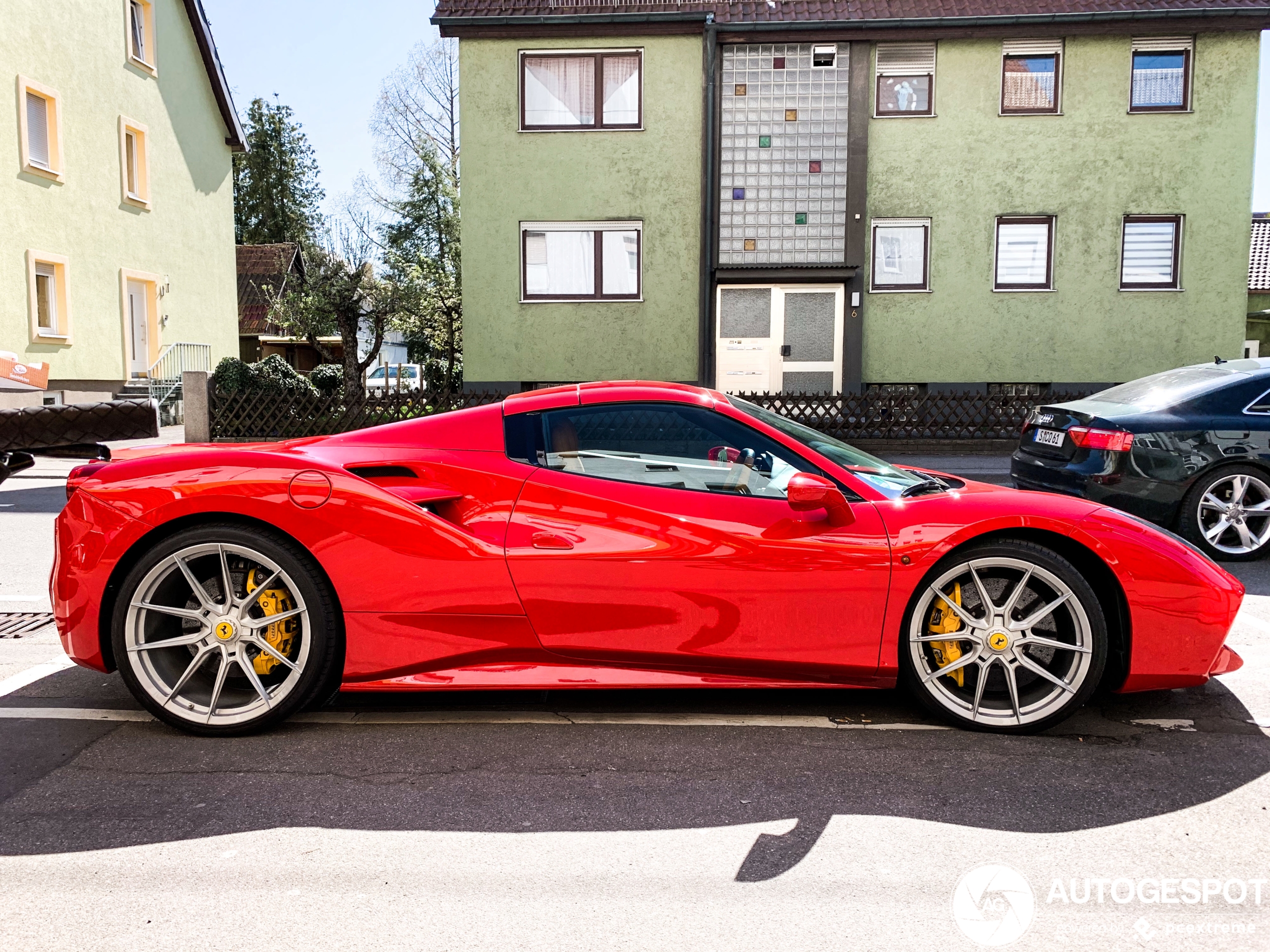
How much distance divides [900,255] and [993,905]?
57.4 feet

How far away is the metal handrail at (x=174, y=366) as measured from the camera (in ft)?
77.6

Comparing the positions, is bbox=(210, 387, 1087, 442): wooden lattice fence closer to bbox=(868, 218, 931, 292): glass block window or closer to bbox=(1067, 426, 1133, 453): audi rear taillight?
bbox=(868, 218, 931, 292): glass block window

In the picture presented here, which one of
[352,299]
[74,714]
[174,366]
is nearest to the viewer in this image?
[74,714]

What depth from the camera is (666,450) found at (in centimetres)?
367

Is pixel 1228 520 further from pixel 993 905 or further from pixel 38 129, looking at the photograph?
pixel 38 129

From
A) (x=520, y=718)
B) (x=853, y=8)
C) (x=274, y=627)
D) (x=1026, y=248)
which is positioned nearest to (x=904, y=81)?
(x=853, y=8)

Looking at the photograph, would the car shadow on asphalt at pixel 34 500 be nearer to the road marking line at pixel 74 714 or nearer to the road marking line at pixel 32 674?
the road marking line at pixel 32 674

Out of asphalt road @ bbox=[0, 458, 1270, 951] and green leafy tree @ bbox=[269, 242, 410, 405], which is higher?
green leafy tree @ bbox=[269, 242, 410, 405]

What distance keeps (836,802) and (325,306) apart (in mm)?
24372

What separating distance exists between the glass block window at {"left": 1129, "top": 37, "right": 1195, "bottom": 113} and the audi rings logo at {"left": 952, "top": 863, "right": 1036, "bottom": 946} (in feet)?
63.0

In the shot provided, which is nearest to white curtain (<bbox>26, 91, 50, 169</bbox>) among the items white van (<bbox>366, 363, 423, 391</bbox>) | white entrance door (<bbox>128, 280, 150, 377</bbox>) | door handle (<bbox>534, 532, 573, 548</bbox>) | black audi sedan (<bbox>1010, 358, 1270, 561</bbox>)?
white entrance door (<bbox>128, 280, 150, 377</bbox>)

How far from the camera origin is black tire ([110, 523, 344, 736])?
349 cm

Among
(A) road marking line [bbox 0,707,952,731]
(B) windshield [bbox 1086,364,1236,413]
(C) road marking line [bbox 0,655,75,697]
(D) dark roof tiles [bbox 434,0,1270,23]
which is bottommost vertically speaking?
(C) road marking line [bbox 0,655,75,697]

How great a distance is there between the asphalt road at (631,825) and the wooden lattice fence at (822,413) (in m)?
12.6
